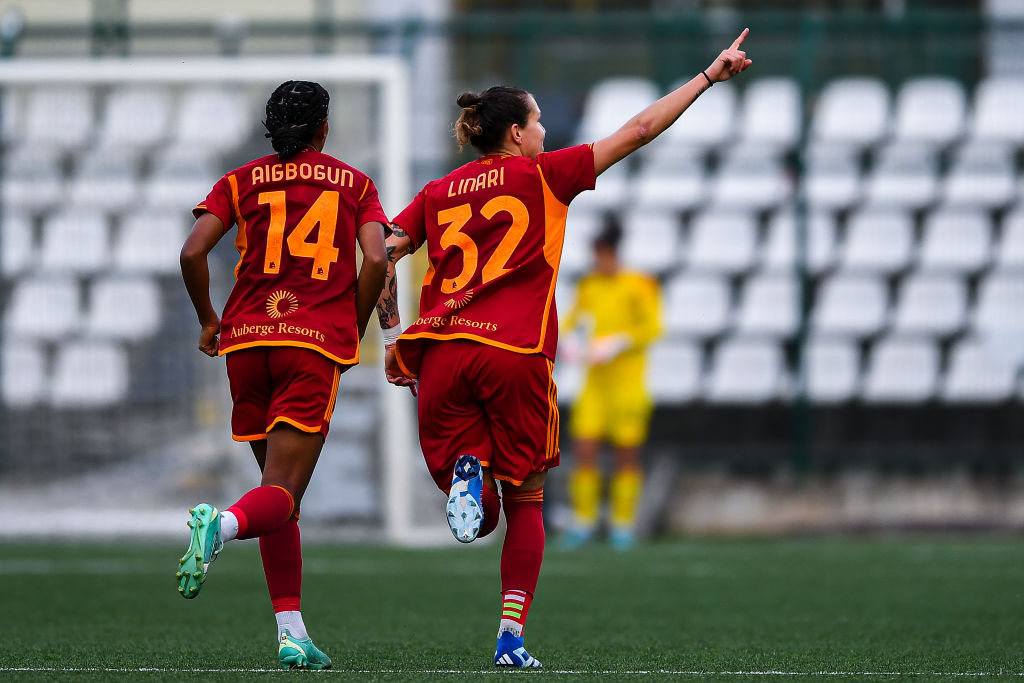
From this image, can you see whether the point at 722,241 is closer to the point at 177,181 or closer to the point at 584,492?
the point at 584,492

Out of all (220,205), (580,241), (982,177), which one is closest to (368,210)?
(220,205)

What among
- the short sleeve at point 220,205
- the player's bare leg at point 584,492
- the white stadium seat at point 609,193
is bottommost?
the player's bare leg at point 584,492

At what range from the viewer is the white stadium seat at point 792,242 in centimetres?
1215

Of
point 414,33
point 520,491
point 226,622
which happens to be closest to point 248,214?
point 520,491

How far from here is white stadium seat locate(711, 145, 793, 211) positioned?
484 inches

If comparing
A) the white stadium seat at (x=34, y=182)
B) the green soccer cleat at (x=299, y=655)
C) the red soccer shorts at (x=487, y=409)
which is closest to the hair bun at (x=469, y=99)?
the red soccer shorts at (x=487, y=409)

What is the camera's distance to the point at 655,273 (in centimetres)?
1239

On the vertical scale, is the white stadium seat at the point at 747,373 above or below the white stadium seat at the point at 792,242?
below

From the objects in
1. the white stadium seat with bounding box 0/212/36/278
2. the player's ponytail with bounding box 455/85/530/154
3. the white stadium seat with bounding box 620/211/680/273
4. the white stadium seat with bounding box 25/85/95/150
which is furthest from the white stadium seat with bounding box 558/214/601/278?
the player's ponytail with bounding box 455/85/530/154

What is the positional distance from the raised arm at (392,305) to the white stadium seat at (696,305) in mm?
7522

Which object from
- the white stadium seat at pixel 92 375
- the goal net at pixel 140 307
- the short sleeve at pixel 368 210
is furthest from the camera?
the white stadium seat at pixel 92 375

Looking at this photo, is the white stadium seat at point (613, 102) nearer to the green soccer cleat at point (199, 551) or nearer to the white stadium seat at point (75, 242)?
the white stadium seat at point (75, 242)

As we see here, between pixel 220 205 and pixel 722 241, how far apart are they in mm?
8189

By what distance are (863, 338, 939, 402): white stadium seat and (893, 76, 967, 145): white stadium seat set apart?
5.64 feet
